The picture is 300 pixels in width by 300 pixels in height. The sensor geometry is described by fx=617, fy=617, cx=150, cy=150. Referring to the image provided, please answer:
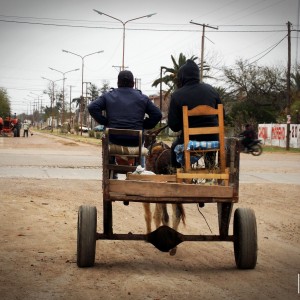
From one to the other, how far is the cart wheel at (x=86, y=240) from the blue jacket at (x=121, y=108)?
4.64 ft

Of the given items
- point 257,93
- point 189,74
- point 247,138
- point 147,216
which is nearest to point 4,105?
point 257,93

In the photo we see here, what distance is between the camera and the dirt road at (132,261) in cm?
555

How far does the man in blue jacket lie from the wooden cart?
581 mm

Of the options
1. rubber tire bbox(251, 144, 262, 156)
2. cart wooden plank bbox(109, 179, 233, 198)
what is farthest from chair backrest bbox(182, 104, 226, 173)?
rubber tire bbox(251, 144, 262, 156)

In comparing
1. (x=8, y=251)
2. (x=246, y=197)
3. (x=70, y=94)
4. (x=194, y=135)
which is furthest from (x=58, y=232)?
(x=70, y=94)

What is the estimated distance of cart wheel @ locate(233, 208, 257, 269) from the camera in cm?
652

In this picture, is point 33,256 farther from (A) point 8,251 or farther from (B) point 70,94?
(B) point 70,94

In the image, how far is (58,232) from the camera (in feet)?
29.1

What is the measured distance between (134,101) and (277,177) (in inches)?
514

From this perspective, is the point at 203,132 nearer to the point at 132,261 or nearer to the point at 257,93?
the point at 132,261

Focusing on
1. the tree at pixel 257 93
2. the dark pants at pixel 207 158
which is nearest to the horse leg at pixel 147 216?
the dark pants at pixel 207 158

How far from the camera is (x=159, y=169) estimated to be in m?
8.01

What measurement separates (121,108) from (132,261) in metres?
1.85

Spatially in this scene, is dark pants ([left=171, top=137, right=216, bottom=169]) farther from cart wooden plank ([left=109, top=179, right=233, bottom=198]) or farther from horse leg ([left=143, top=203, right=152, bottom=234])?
horse leg ([left=143, top=203, right=152, bottom=234])
